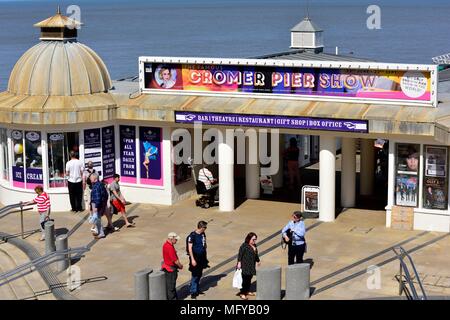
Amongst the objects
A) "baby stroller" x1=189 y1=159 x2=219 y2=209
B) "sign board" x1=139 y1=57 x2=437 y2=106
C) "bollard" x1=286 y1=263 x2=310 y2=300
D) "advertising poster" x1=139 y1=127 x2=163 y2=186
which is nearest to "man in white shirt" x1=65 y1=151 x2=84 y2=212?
"advertising poster" x1=139 y1=127 x2=163 y2=186

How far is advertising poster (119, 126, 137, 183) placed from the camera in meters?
22.6

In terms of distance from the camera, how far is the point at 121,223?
68.1 feet

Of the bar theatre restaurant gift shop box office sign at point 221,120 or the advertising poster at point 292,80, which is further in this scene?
the advertising poster at point 292,80

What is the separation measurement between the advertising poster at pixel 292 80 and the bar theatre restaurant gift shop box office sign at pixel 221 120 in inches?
1.0

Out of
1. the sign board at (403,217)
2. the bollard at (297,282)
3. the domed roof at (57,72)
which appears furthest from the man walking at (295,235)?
the domed roof at (57,72)

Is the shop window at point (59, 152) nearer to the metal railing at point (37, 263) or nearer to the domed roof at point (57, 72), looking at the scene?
the domed roof at point (57, 72)

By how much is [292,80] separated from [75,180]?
5831 mm

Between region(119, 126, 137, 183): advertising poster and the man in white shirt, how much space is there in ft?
4.20

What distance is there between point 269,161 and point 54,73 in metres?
6.14

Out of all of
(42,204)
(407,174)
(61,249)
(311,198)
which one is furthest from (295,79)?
(61,249)

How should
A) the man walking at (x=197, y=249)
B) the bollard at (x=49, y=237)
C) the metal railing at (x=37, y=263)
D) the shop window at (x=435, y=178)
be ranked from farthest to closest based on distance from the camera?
the shop window at (x=435, y=178) < the bollard at (x=49, y=237) < the metal railing at (x=37, y=263) < the man walking at (x=197, y=249)

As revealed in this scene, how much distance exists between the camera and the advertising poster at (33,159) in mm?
22000

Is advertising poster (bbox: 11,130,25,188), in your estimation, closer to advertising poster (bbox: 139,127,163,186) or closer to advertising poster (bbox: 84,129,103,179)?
advertising poster (bbox: 84,129,103,179)
